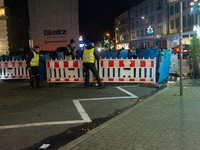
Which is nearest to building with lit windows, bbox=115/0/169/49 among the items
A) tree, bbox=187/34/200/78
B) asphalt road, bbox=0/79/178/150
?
tree, bbox=187/34/200/78

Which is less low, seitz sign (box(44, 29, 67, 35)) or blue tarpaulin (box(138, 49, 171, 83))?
seitz sign (box(44, 29, 67, 35))

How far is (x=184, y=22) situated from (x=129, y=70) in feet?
108

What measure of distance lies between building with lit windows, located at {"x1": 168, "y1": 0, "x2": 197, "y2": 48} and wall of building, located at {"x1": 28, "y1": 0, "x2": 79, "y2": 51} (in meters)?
20.5

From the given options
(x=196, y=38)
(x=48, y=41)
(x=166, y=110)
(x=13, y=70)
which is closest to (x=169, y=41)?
(x=48, y=41)

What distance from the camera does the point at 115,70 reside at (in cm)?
977

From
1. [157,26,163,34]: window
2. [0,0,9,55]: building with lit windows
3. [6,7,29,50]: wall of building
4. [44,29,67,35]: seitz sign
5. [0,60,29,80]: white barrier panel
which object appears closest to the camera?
[0,60,29,80]: white barrier panel

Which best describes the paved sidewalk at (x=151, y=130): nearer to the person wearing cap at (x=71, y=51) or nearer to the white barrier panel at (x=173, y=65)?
the person wearing cap at (x=71, y=51)

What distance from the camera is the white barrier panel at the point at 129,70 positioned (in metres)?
9.61

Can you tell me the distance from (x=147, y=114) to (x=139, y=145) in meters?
1.80

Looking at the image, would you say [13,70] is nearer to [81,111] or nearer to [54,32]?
[81,111]

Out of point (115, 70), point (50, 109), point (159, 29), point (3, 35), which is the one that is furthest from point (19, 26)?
point (159, 29)

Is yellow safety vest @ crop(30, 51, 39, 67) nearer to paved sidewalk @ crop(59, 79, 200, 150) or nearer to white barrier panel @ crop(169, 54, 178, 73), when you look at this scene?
paved sidewalk @ crop(59, 79, 200, 150)

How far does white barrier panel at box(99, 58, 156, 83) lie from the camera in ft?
31.5

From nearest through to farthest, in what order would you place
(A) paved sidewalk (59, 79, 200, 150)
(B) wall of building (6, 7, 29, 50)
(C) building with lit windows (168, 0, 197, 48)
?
(A) paved sidewalk (59, 79, 200, 150), (B) wall of building (6, 7, 29, 50), (C) building with lit windows (168, 0, 197, 48)
